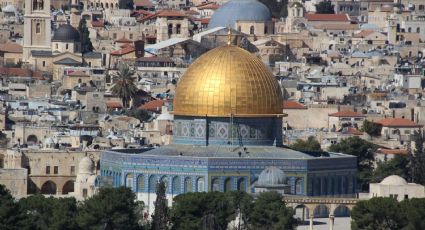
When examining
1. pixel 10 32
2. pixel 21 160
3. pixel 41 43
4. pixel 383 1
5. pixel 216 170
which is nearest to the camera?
A: pixel 216 170

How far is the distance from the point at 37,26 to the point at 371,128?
40143 millimetres

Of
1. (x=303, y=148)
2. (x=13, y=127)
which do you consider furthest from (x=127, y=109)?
(x=303, y=148)

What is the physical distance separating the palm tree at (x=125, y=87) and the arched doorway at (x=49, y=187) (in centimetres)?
2491

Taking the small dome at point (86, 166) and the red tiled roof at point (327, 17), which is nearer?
the small dome at point (86, 166)

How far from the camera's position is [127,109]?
132 metres

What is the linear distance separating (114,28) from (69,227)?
8174 centimetres

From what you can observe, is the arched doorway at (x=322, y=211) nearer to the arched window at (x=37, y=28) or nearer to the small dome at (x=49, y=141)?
the small dome at (x=49, y=141)

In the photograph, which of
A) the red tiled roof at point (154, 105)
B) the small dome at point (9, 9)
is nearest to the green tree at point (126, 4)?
the small dome at point (9, 9)

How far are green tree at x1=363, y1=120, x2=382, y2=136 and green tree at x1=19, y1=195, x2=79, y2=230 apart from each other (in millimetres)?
29528

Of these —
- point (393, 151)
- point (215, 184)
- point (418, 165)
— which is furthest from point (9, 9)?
point (215, 184)

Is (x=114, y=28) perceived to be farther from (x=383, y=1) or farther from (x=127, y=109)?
(x=127, y=109)

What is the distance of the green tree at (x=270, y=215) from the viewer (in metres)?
93.9

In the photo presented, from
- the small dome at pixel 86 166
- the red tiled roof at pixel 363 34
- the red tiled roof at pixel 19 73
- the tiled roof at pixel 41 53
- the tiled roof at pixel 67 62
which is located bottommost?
the small dome at pixel 86 166

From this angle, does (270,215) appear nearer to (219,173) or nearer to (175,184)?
(219,173)
